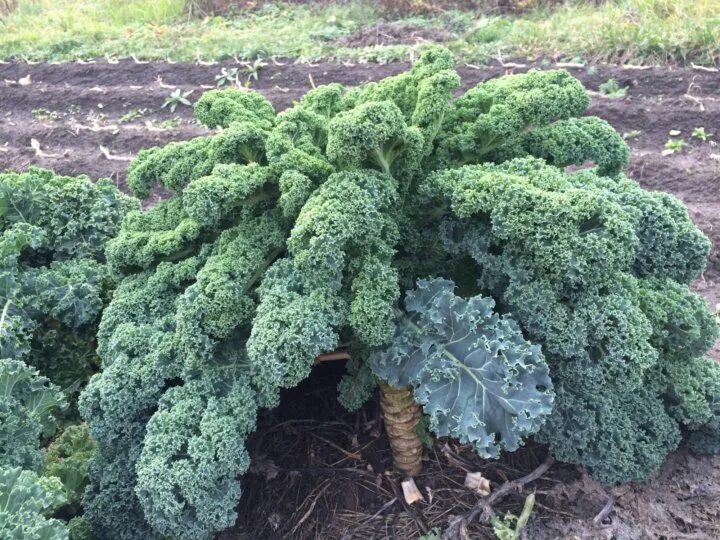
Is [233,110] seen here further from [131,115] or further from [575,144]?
[131,115]

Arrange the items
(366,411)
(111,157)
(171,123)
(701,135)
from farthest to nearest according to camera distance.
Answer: (171,123) < (111,157) < (701,135) < (366,411)

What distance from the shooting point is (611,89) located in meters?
8.39

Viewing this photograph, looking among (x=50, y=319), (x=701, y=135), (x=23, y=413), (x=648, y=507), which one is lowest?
(x=648, y=507)

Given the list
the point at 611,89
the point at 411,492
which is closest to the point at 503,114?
the point at 411,492

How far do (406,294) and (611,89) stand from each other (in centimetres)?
628

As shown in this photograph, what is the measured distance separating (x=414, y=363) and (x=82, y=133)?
23.0 ft

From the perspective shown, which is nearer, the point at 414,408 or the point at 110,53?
the point at 414,408

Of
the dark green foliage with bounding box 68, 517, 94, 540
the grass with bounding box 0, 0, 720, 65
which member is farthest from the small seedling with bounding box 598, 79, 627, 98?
the dark green foliage with bounding box 68, 517, 94, 540

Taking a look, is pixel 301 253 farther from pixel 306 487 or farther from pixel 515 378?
pixel 306 487

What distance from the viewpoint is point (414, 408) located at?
11.7 feet

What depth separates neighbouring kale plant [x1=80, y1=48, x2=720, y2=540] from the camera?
9.81 ft

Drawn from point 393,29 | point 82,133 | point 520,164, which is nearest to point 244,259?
point 520,164

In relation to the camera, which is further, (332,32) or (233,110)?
(332,32)

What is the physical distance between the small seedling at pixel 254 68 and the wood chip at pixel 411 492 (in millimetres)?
7413
